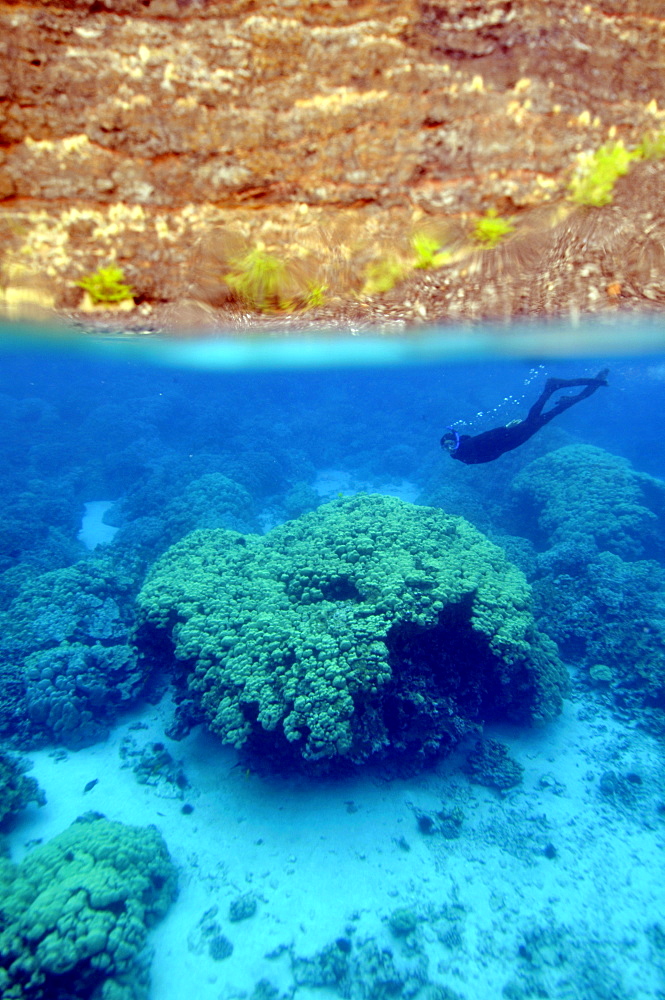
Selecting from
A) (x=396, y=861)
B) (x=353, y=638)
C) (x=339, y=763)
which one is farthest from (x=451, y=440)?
(x=396, y=861)

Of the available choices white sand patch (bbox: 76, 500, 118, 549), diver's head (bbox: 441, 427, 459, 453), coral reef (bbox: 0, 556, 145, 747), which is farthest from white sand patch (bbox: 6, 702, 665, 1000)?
white sand patch (bbox: 76, 500, 118, 549)

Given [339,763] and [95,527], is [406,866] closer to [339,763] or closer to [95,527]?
[339,763]

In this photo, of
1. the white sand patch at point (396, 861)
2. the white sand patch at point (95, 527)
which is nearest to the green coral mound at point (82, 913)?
the white sand patch at point (396, 861)

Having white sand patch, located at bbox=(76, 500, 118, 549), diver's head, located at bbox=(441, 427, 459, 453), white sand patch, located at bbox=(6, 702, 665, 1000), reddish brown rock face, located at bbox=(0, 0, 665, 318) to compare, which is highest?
reddish brown rock face, located at bbox=(0, 0, 665, 318)

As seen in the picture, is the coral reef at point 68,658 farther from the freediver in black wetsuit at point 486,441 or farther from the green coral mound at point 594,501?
the green coral mound at point 594,501

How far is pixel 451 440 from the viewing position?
1046 cm

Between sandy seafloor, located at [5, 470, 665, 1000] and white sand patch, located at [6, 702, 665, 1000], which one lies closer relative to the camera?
sandy seafloor, located at [5, 470, 665, 1000]

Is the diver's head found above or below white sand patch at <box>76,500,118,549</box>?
above

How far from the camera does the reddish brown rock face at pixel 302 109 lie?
2533mm

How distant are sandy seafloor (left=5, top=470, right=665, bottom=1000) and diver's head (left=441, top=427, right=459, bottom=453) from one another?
5762 mm

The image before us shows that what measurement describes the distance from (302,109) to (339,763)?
742cm

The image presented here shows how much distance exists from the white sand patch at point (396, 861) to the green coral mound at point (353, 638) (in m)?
0.90

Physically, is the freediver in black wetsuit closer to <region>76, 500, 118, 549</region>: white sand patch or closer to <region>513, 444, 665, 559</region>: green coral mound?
<region>513, 444, 665, 559</region>: green coral mound

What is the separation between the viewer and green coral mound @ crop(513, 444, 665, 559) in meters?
12.7
